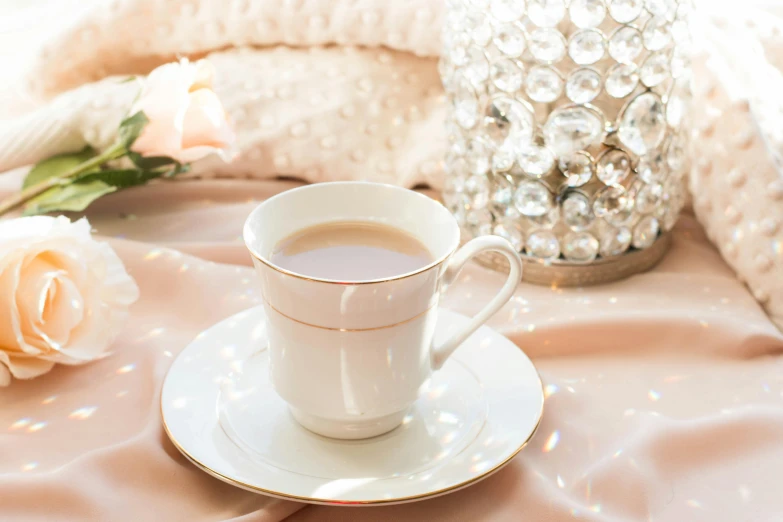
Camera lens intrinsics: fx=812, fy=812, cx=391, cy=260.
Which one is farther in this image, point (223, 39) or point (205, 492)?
point (223, 39)

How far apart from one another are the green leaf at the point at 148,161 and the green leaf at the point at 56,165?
Result: 0.10m

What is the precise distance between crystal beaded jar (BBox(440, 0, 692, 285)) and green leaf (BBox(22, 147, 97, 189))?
399 mm

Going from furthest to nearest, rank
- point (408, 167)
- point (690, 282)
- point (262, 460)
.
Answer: point (408, 167), point (690, 282), point (262, 460)

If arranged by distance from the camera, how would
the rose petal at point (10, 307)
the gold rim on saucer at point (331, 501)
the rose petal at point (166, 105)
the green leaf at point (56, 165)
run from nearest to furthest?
1. the gold rim on saucer at point (331, 501)
2. the rose petal at point (10, 307)
3. the rose petal at point (166, 105)
4. the green leaf at point (56, 165)

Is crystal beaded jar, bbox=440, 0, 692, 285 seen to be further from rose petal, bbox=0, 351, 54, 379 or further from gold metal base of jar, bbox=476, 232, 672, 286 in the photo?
rose petal, bbox=0, 351, 54, 379

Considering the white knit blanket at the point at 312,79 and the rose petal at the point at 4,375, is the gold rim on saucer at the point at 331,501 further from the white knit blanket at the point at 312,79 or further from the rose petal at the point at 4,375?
the white knit blanket at the point at 312,79

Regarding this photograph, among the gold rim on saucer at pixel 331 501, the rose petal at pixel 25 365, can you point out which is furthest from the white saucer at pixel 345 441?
the rose petal at pixel 25 365

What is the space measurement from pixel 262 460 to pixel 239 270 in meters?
0.29

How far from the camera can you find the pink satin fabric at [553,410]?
0.53 m

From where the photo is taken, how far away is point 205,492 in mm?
546

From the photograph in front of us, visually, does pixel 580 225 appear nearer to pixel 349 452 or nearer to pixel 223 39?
pixel 349 452

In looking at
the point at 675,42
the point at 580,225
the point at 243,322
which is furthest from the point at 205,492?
the point at 675,42

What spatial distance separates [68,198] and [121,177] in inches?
2.2

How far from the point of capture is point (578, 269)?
765 mm
